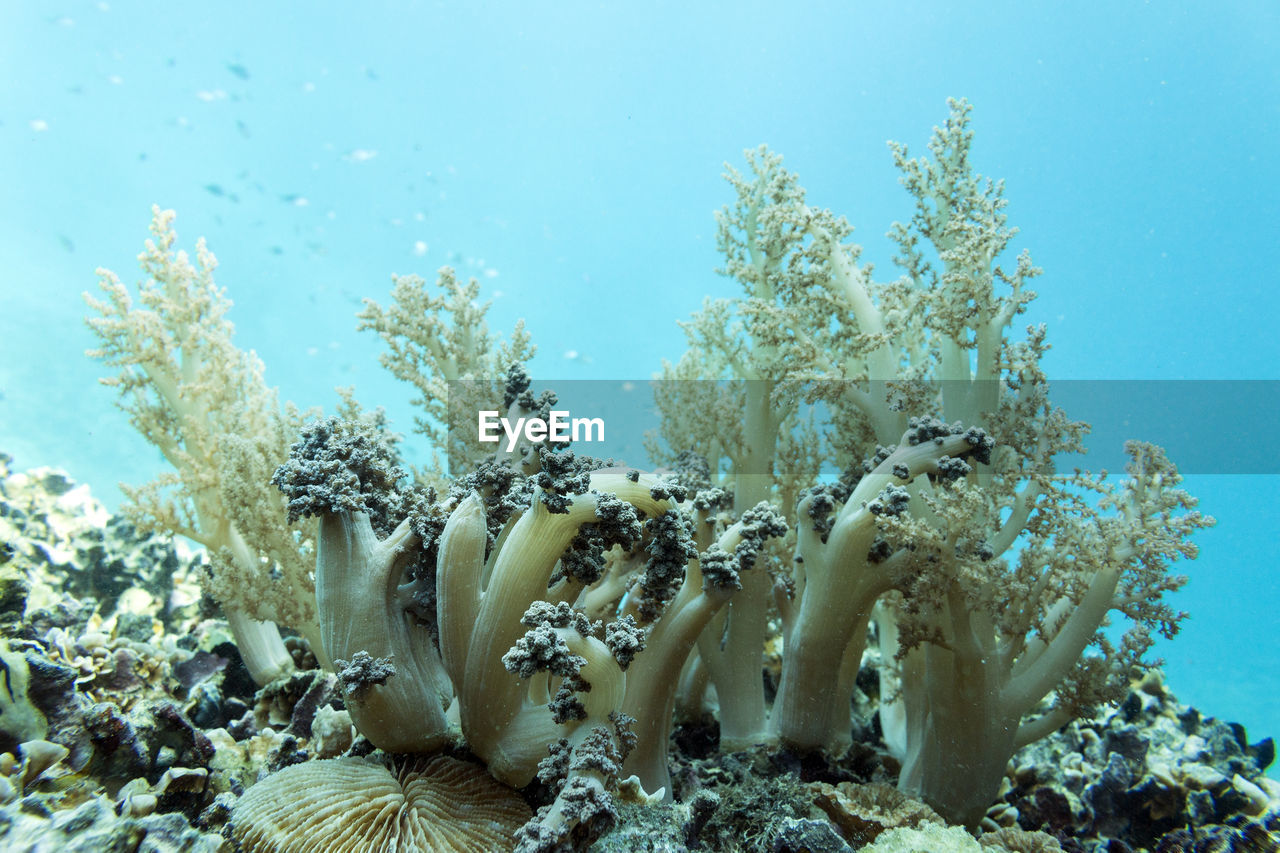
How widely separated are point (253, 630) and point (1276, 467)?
21257 millimetres

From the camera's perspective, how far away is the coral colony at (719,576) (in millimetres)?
2451

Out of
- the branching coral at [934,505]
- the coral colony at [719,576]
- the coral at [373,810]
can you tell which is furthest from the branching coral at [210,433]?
the branching coral at [934,505]

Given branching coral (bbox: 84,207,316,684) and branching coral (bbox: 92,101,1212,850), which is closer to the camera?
branching coral (bbox: 92,101,1212,850)

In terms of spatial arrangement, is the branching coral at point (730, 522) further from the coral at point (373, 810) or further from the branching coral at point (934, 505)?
the coral at point (373, 810)

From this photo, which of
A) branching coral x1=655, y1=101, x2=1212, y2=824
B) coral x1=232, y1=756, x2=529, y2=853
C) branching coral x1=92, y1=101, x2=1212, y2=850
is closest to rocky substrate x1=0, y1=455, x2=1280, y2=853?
coral x1=232, y1=756, x2=529, y2=853

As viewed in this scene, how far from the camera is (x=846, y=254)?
188 inches

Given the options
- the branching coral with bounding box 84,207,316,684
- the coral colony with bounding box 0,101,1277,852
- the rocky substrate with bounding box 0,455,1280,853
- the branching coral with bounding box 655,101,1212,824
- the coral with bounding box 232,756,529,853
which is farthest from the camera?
the branching coral with bounding box 84,207,316,684

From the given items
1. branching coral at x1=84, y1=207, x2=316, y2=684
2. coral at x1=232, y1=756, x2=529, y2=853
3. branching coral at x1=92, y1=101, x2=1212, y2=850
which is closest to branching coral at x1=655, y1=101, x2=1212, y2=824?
branching coral at x1=92, y1=101, x2=1212, y2=850

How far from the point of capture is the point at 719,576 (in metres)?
2.93

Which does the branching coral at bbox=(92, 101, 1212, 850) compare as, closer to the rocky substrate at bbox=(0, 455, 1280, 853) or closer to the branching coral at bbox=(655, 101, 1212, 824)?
the branching coral at bbox=(655, 101, 1212, 824)

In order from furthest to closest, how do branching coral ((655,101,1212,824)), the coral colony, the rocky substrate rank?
branching coral ((655,101,1212,824))
the coral colony
the rocky substrate

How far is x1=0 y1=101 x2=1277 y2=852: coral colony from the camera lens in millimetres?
2451

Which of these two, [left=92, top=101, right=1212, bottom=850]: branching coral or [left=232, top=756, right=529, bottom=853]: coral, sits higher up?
[left=92, top=101, right=1212, bottom=850]: branching coral

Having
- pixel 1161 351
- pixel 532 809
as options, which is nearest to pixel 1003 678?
pixel 532 809
